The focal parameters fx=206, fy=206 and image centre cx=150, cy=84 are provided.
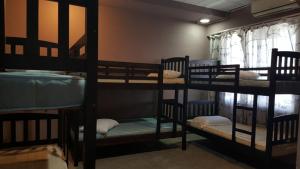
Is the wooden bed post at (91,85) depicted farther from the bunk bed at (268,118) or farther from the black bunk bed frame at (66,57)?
the bunk bed at (268,118)

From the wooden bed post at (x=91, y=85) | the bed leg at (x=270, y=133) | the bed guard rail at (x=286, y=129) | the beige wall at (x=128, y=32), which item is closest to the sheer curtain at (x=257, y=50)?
the bed guard rail at (x=286, y=129)

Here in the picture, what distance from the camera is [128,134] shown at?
2656mm

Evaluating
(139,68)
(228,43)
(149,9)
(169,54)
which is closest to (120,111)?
(139,68)

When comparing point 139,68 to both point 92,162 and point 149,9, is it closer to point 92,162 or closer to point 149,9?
point 149,9

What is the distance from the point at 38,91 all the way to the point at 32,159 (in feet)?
1.81

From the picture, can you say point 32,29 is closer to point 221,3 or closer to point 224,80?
point 224,80

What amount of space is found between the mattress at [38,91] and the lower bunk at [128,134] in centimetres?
146

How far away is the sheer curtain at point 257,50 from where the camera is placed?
9.06ft

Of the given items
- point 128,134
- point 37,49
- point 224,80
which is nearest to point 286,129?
point 224,80

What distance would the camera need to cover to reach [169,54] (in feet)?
13.0

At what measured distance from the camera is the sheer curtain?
276 centimetres

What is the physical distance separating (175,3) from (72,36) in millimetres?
1734

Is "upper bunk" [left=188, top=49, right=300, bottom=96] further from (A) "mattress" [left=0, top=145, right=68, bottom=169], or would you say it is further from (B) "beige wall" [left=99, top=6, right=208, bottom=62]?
(A) "mattress" [left=0, top=145, right=68, bottom=169]

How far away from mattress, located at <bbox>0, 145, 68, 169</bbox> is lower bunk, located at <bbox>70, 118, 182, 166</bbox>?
0.96m
